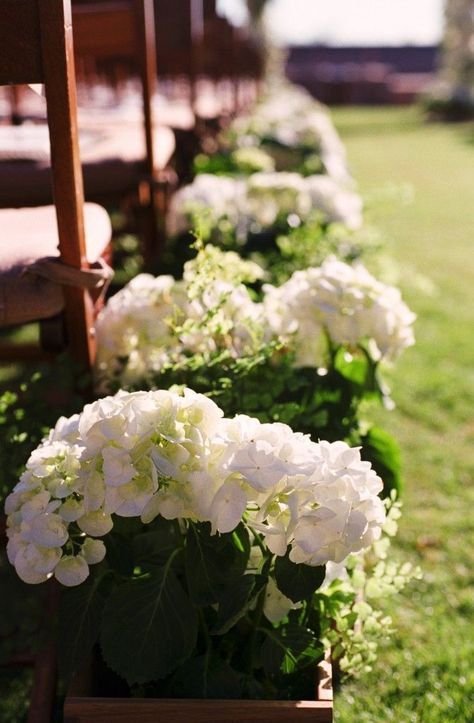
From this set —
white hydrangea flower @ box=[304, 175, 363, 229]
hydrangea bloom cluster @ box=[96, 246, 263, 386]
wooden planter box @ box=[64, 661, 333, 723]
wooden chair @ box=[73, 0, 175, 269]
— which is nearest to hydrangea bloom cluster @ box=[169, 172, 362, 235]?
white hydrangea flower @ box=[304, 175, 363, 229]

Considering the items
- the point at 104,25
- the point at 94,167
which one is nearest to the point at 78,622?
the point at 94,167

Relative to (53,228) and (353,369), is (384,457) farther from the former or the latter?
(53,228)

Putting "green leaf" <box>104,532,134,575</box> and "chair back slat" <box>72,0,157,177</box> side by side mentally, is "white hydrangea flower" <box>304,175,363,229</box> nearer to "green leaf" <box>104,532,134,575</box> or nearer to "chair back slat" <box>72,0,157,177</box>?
"chair back slat" <box>72,0,157,177</box>

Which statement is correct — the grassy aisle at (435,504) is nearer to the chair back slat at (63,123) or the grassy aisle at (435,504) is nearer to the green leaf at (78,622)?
the green leaf at (78,622)

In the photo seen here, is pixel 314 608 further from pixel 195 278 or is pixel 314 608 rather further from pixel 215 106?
pixel 215 106

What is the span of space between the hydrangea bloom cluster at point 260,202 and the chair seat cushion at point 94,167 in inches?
7.1

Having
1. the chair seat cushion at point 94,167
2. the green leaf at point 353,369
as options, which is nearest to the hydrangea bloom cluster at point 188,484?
the green leaf at point 353,369

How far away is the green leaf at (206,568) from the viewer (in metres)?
1.17

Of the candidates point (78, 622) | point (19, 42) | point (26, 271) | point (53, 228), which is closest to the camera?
point (78, 622)

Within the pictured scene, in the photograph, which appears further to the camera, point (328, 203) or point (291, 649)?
point (328, 203)

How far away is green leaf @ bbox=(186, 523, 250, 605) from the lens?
1173 millimetres

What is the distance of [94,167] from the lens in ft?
7.60

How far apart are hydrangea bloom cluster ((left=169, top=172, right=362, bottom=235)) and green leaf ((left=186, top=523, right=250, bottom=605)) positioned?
167 cm

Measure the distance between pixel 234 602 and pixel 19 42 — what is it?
2.89ft
